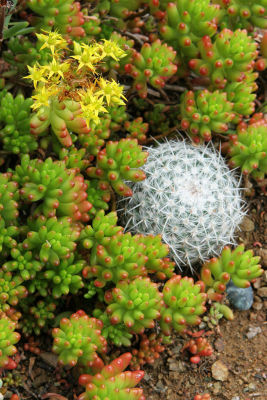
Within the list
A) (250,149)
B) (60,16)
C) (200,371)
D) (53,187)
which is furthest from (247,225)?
(60,16)

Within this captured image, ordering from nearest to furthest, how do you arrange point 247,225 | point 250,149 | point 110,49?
1. point 110,49
2. point 250,149
3. point 247,225

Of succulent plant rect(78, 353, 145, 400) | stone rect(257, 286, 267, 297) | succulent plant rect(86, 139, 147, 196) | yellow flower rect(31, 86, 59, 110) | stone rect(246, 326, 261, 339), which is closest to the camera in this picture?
succulent plant rect(78, 353, 145, 400)

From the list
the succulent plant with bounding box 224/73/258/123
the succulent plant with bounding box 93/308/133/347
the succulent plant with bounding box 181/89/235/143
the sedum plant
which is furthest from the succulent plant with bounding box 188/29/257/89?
the succulent plant with bounding box 93/308/133/347

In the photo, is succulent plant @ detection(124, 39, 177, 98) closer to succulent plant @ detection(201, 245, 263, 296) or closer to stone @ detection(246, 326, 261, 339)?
succulent plant @ detection(201, 245, 263, 296)

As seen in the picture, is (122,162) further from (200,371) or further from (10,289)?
(200,371)

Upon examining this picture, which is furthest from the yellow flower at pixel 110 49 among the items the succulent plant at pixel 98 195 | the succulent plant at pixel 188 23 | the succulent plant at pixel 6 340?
the succulent plant at pixel 6 340
